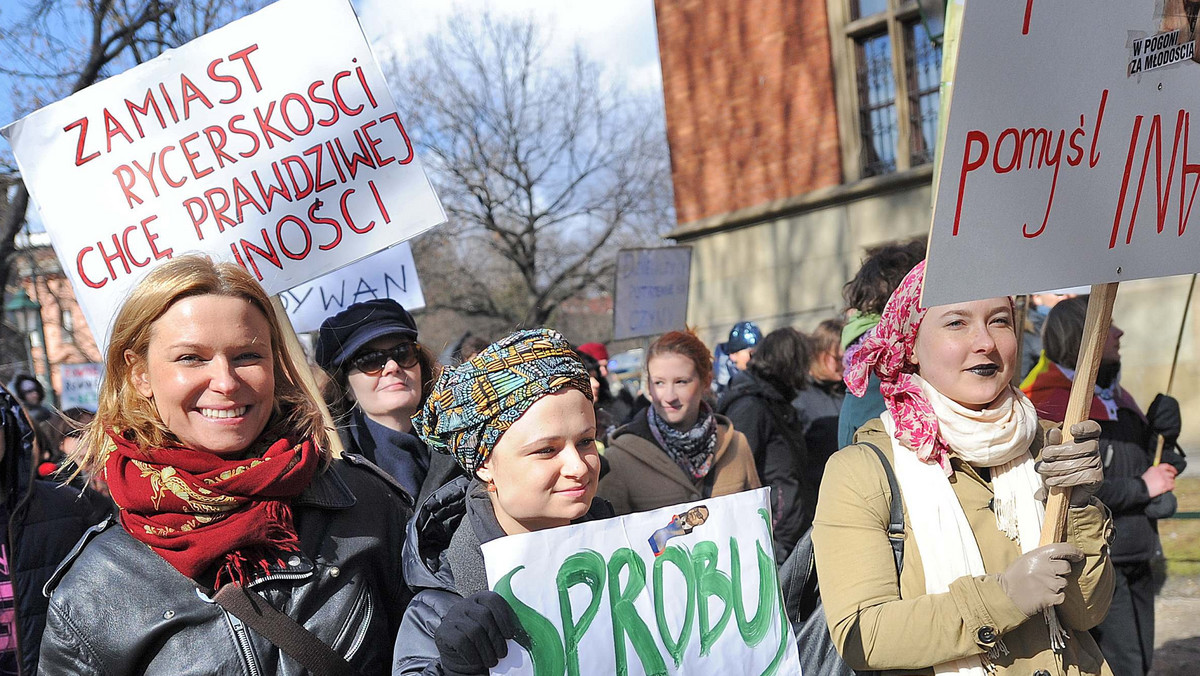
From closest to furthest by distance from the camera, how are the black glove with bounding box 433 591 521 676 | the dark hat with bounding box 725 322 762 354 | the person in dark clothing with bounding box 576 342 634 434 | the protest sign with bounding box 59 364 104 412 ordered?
the black glove with bounding box 433 591 521 676, the person in dark clothing with bounding box 576 342 634 434, the dark hat with bounding box 725 322 762 354, the protest sign with bounding box 59 364 104 412

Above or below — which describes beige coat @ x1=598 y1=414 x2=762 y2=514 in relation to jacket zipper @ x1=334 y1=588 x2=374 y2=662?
below

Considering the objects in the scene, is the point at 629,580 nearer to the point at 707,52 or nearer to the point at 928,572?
the point at 928,572

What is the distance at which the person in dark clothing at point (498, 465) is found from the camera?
205 centimetres

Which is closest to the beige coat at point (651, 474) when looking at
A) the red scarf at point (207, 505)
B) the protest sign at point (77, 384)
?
the red scarf at point (207, 505)

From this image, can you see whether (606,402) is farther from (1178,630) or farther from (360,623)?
(360,623)

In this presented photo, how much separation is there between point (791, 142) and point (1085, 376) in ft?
40.2

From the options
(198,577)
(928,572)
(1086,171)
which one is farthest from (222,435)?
(1086,171)

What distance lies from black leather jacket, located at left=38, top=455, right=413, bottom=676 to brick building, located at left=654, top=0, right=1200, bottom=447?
1119 centimetres

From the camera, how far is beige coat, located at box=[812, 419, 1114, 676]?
7.00 ft

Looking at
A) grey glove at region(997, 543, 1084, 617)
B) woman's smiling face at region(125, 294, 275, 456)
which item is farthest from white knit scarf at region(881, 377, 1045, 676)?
woman's smiling face at region(125, 294, 275, 456)

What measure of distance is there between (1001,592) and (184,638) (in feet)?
5.38

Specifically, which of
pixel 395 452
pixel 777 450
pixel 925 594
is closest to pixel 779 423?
pixel 777 450

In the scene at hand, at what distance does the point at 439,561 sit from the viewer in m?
2.15

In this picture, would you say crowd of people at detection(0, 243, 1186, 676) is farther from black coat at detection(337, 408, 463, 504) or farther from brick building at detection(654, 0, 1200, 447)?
brick building at detection(654, 0, 1200, 447)
